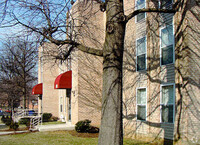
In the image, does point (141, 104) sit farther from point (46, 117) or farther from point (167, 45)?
point (46, 117)

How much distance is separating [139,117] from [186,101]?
3921 mm

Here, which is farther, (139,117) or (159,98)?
(139,117)

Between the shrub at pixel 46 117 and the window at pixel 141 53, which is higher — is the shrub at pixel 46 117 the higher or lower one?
the lower one

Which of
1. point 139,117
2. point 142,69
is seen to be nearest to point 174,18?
point 142,69

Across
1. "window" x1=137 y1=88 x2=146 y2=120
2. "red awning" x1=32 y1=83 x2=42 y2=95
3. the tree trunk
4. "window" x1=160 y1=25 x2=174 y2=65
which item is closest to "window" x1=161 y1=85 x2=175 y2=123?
"window" x1=160 y1=25 x2=174 y2=65

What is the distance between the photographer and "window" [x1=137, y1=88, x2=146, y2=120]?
1249cm

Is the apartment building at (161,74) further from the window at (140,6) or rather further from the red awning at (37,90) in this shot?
the red awning at (37,90)

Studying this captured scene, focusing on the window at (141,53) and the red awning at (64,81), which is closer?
the window at (141,53)

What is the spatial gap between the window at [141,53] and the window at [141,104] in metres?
1.27

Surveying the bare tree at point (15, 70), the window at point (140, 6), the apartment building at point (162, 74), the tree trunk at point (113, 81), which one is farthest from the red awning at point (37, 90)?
the tree trunk at point (113, 81)

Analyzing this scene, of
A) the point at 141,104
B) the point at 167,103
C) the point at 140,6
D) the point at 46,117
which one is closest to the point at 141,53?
the point at 141,104

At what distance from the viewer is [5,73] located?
29.2 metres

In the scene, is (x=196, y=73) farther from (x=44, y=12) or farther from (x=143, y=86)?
(x=44, y=12)

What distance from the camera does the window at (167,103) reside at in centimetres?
1053
